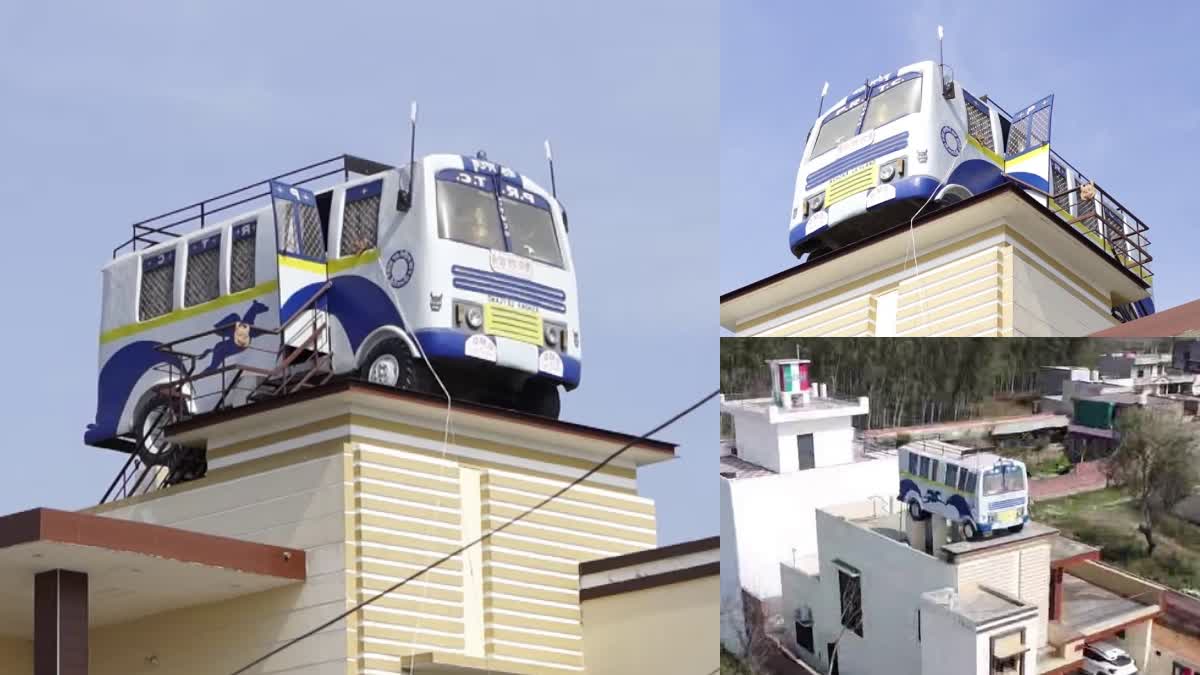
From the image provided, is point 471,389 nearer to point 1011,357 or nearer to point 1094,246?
point 1011,357

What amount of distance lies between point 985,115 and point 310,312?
10.5m

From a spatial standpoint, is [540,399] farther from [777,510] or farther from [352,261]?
[777,510]

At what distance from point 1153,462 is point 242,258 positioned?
12.4 meters

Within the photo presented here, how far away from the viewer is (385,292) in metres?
24.0

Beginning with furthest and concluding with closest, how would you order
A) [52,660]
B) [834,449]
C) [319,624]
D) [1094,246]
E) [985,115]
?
1. [985,115]
2. [1094,246]
3. [834,449]
4. [319,624]
5. [52,660]

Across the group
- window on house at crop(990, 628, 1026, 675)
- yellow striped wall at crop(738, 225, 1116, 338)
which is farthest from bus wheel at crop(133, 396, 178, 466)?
window on house at crop(990, 628, 1026, 675)

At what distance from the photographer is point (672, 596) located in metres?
23.0

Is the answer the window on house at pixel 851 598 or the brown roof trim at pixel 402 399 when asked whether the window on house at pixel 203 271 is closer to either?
the brown roof trim at pixel 402 399

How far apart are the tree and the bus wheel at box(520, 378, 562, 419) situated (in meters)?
7.39

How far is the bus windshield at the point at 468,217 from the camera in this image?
23922 millimetres

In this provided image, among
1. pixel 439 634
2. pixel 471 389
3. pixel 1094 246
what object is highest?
pixel 1094 246

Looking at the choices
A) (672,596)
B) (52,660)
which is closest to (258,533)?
(52,660)

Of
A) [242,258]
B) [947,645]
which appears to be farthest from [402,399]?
[947,645]

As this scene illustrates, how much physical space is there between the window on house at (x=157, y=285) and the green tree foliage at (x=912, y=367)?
28.0 feet
